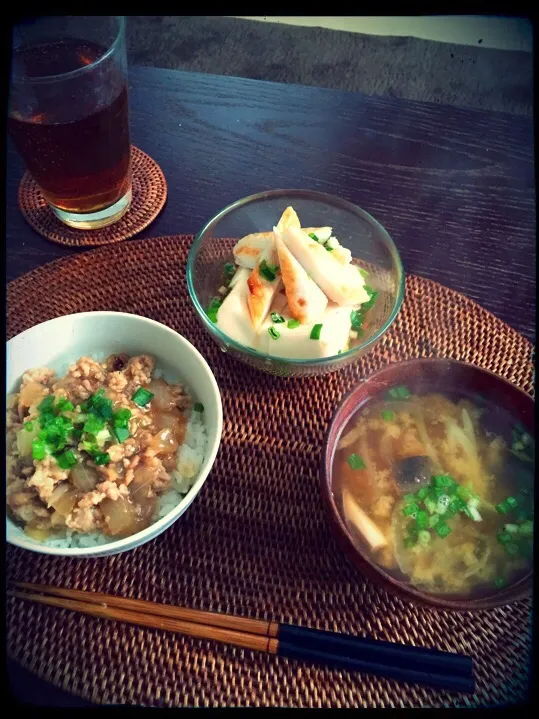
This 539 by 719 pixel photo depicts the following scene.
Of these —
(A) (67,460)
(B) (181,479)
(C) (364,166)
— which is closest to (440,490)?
(B) (181,479)

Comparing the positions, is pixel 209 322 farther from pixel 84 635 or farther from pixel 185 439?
pixel 84 635

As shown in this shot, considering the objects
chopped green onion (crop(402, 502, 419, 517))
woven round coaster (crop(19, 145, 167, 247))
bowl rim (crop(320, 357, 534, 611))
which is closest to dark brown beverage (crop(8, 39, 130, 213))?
woven round coaster (crop(19, 145, 167, 247))

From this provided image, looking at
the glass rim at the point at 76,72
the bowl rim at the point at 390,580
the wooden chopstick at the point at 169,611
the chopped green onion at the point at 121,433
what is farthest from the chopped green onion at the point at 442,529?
the glass rim at the point at 76,72

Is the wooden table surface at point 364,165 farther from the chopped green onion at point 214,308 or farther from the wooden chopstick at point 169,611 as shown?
the wooden chopstick at point 169,611

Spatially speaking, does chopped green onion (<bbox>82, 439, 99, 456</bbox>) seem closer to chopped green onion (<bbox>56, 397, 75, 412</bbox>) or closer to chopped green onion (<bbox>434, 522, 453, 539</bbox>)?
chopped green onion (<bbox>56, 397, 75, 412</bbox>)

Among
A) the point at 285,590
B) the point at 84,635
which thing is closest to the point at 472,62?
the point at 285,590

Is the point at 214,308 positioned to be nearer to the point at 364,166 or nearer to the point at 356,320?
the point at 356,320
